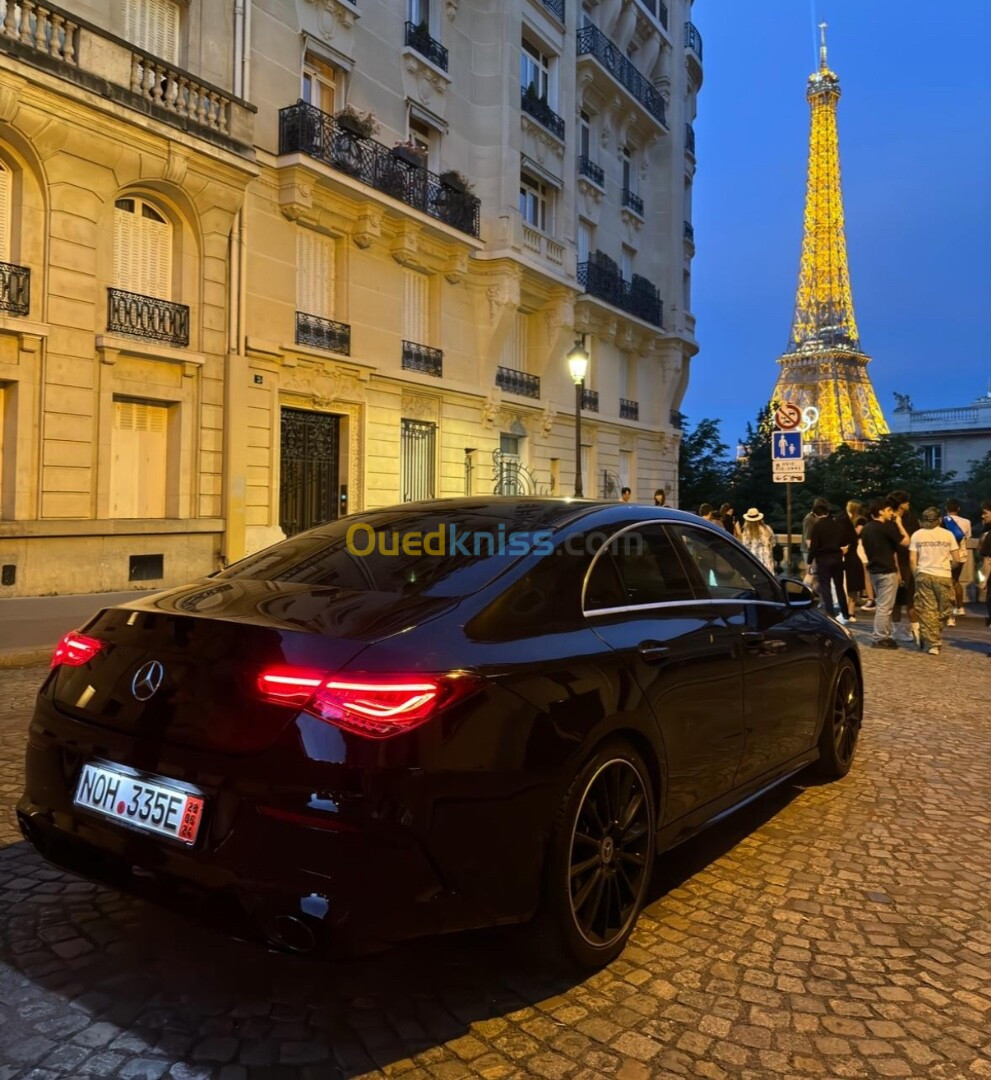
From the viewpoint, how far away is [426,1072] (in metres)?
2.27

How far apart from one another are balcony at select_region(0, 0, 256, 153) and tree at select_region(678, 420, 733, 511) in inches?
1035

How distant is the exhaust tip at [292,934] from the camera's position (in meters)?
2.24

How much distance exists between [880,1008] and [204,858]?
201 cm

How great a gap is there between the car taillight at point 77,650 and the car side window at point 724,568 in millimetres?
2312

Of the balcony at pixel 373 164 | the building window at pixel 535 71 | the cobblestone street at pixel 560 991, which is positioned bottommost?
the cobblestone street at pixel 560 991

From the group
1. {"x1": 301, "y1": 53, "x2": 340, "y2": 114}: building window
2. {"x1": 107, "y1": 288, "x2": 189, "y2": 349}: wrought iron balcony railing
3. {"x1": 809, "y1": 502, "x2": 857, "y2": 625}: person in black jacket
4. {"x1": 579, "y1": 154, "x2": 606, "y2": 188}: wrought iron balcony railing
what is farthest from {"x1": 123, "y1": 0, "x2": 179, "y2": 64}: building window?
{"x1": 579, "y1": 154, "x2": 606, "y2": 188}: wrought iron balcony railing

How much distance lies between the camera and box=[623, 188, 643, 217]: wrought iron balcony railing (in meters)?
30.0

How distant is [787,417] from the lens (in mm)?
12938

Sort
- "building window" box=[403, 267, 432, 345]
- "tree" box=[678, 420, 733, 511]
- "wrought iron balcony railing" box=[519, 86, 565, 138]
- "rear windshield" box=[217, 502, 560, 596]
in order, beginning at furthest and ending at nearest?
"tree" box=[678, 420, 733, 511] < "wrought iron balcony railing" box=[519, 86, 565, 138] < "building window" box=[403, 267, 432, 345] < "rear windshield" box=[217, 502, 560, 596]

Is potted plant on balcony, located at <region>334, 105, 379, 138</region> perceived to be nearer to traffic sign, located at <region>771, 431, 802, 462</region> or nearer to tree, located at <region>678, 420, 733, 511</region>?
traffic sign, located at <region>771, 431, 802, 462</region>

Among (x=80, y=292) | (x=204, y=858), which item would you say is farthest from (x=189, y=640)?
(x=80, y=292)

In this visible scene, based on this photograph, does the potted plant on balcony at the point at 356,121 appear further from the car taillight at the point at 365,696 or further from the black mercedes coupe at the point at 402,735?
the car taillight at the point at 365,696

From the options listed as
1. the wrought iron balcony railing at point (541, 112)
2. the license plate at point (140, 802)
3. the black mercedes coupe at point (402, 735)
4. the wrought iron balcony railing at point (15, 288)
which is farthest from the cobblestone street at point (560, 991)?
the wrought iron balcony railing at point (541, 112)

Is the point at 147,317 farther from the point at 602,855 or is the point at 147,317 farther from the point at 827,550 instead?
the point at 602,855
